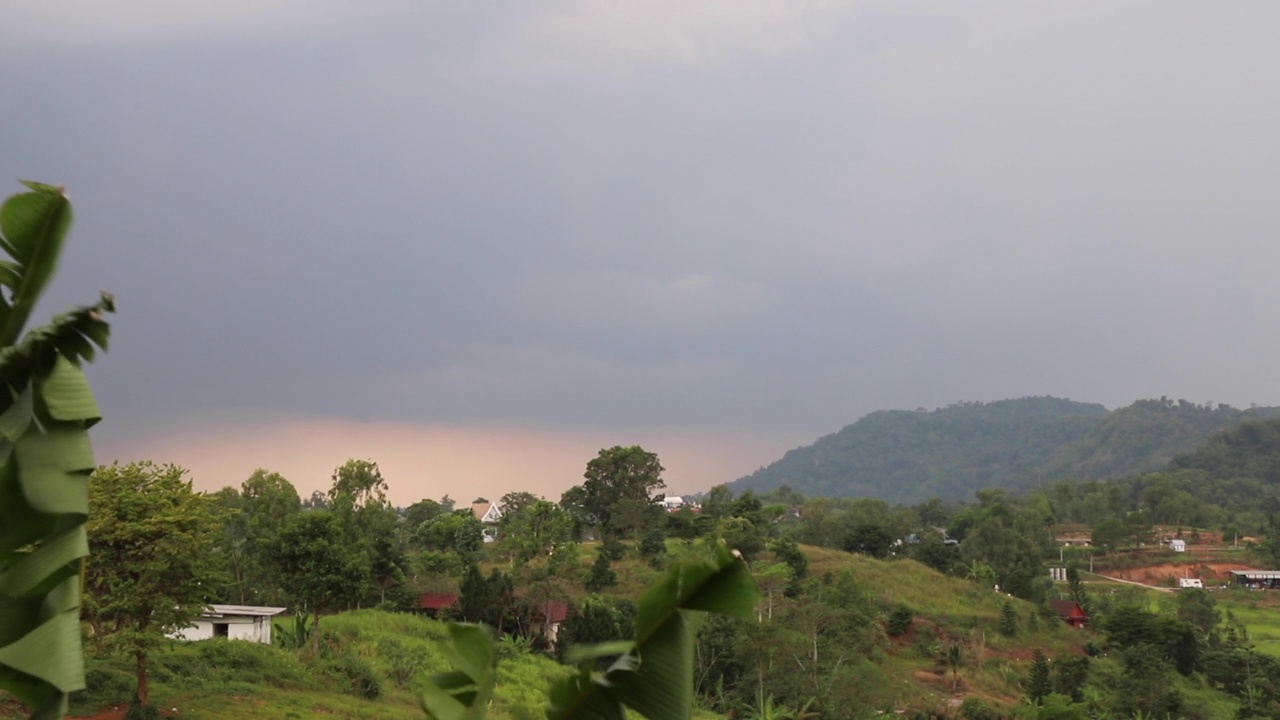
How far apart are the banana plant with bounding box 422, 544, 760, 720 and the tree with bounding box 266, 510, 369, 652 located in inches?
638

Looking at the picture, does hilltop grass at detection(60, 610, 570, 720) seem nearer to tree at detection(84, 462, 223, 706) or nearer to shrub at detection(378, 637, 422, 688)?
shrub at detection(378, 637, 422, 688)

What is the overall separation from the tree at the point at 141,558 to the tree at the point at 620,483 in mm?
23080

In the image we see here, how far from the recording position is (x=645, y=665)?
151 cm

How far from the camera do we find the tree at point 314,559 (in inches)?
652

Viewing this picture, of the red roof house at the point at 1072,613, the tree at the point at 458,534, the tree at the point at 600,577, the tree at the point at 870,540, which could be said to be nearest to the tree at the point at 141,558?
the tree at the point at 600,577

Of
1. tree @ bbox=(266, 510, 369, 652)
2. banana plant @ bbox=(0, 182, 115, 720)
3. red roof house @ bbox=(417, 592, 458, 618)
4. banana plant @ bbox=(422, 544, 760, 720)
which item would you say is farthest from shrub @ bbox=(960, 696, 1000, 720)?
banana plant @ bbox=(0, 182, 115, 720)

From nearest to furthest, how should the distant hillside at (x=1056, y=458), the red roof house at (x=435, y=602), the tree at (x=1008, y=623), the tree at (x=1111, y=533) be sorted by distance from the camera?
the red roof house at (x=435, y=602)
the tree at (x=1008, y=623)
the tree at (x=1111, y=533)
the distant hillside at (x=1056, y=458)

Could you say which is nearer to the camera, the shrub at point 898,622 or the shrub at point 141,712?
the shrub at point 141,712

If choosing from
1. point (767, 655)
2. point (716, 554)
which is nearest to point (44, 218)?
point (716, 554)

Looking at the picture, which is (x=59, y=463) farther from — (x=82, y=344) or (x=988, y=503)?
(x=988, y=503)

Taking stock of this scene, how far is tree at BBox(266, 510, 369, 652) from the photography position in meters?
16.6

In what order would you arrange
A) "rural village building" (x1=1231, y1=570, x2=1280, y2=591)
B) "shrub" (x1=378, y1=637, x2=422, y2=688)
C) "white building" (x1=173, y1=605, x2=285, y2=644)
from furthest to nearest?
"rural village building" (x1=1231, y1=570, x2=1280, y2=591) → "white building" (x1=173, y1=605, x2=285, y2=644) → "shrub" (x1=378, y1=637, x2=422, y2=688)

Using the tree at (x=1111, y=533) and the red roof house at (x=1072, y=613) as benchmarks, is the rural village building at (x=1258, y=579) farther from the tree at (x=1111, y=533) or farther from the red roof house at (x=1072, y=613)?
the red roof house at (x=1072, y=613)

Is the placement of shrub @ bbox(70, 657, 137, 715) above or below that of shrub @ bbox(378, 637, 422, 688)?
above
